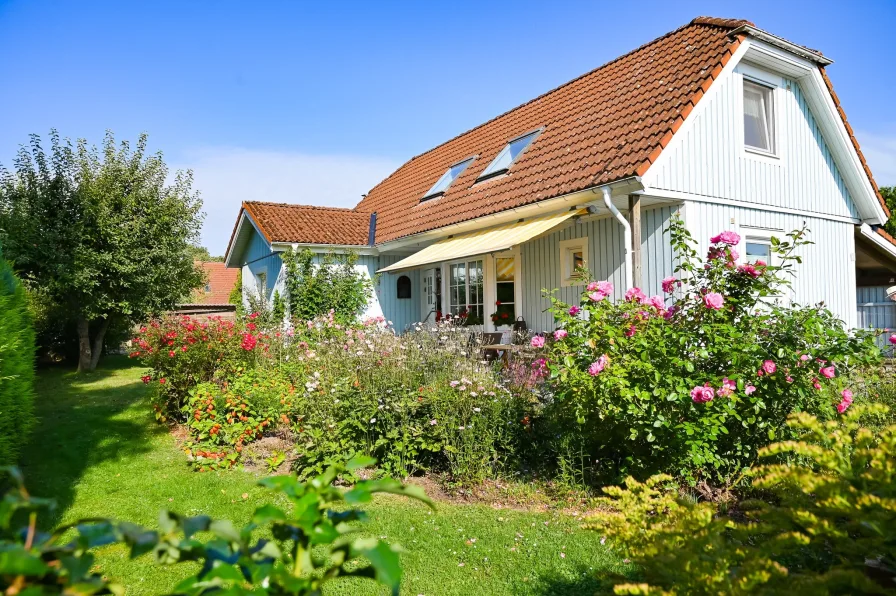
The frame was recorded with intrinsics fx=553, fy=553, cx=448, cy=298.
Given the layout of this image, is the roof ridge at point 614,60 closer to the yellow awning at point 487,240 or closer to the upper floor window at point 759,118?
the upper floor window at point 759,118

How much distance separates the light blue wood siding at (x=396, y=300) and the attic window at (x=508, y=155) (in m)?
4.40

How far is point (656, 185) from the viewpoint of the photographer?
9.41 meters

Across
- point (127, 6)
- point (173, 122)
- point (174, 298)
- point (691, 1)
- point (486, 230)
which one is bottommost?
point (174, 298)

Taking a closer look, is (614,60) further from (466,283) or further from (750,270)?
(750,270)

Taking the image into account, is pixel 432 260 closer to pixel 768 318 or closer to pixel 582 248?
pixel 582 248

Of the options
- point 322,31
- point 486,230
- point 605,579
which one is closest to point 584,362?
point 605,579

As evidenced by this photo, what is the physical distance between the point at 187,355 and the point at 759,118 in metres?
12.0

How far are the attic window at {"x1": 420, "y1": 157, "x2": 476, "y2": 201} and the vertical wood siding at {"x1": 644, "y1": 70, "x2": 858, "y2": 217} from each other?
7129 millimetres

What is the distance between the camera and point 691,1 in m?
13.5

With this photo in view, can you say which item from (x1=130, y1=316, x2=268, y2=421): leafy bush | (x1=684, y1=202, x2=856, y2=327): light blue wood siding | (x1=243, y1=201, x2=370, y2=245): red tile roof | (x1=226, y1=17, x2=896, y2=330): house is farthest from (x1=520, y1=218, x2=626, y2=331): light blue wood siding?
(x1=243, y1=201, x2=370, y2=245): red tile roof

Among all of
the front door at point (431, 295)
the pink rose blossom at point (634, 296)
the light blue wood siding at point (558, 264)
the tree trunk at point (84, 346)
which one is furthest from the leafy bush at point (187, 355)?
the tree trunk at point (84, 346)

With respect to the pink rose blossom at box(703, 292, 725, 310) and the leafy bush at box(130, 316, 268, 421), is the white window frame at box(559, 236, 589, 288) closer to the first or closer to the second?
the leafy bush at box(130, 316, 268, 421)

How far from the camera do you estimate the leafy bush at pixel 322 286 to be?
48.9ft

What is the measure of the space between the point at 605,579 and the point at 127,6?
39.5ft
